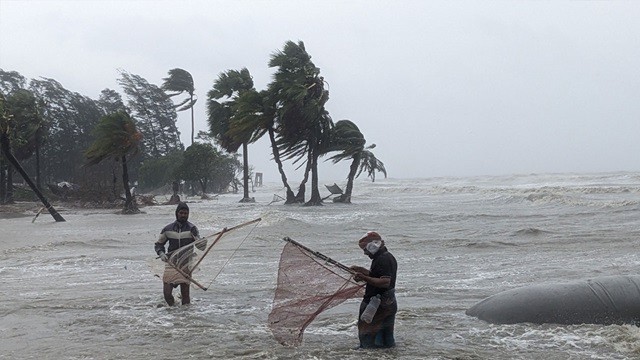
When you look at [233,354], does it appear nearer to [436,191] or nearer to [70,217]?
[70,217]

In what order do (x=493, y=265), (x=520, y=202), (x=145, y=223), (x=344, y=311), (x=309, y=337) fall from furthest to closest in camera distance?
(x=520, y=202)
(x=145, y=223)
(x=493, y=265)
(x=344, y=311)
(x=309, y=337)

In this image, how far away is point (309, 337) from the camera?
328 inches

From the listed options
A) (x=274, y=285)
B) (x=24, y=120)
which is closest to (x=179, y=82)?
(x=24, y=120)

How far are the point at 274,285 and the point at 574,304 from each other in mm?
5268

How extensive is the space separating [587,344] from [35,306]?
744 cm

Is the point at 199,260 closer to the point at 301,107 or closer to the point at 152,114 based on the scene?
the point at 301,107

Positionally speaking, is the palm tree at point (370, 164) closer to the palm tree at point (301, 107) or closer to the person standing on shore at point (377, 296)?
the palm tree at point (301, 107)

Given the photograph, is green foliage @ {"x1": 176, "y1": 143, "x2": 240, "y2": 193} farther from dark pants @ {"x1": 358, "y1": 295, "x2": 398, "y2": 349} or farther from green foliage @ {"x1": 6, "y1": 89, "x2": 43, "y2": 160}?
Answer: dark pants @ {"x1": 358, "y1": 295, "x2": 398, "y2": 349}

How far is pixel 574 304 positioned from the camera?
849 centimetres

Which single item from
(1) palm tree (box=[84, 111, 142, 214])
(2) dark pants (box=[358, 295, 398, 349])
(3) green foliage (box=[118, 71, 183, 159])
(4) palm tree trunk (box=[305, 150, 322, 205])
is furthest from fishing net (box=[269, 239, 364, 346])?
(3) green foliage (box=[118, 71, 183, 159])

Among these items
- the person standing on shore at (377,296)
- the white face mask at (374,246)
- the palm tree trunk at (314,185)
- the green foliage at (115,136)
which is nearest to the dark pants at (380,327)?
the person standing on shore at (377,296)

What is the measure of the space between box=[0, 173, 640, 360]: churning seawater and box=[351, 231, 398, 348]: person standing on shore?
0.65ft

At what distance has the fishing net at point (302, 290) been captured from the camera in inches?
308

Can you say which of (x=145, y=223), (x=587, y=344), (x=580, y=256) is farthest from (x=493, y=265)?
(x=145, y=223)
